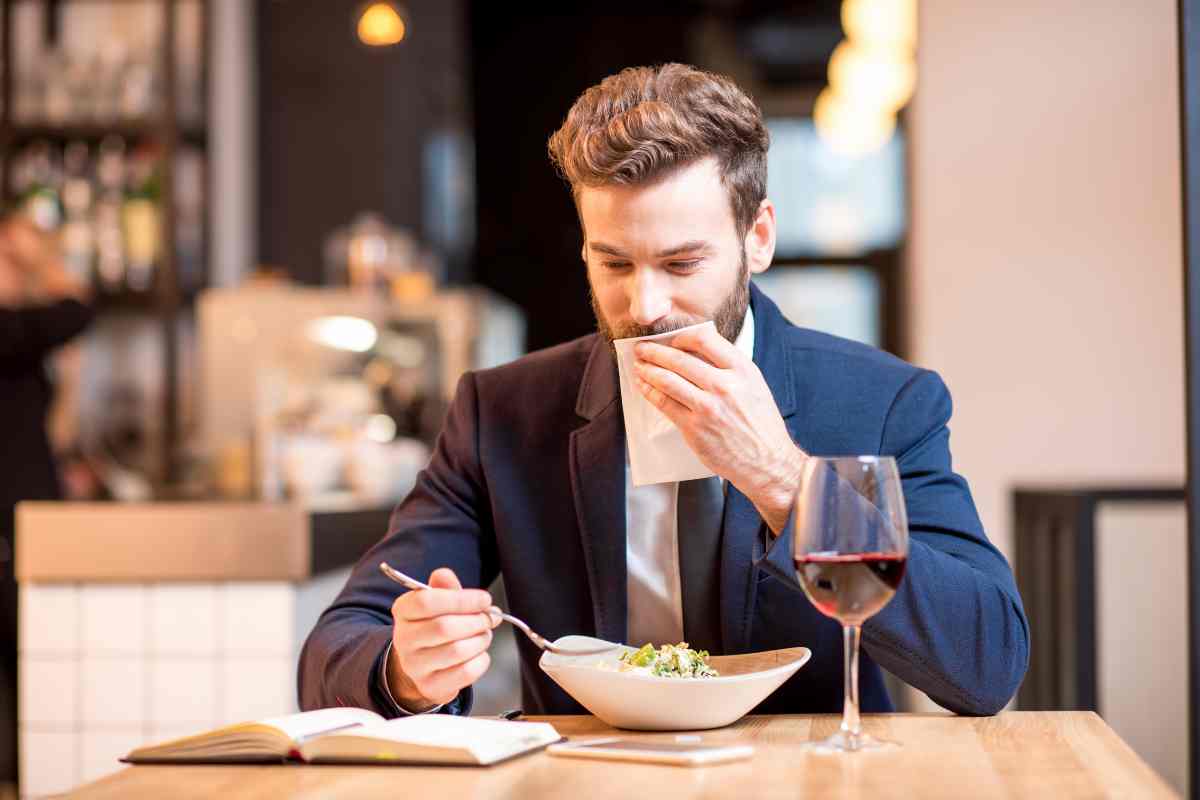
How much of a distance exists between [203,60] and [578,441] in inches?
171

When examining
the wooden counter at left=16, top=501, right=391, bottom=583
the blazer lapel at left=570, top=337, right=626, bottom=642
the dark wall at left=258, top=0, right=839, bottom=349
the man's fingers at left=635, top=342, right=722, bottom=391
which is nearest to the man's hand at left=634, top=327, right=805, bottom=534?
the man's fingers at left=635, top=342, right=722, bottom=391

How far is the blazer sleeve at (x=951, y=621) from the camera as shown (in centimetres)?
147

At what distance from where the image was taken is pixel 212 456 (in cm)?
461

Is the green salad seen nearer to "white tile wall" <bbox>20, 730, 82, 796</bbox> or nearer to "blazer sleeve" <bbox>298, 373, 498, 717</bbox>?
"blazer sleeve" <bbox>298, 373, 498, 717</bbox>

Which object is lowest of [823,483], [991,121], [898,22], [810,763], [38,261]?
[810,763]

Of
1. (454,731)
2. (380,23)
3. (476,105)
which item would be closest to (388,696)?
(454,731)

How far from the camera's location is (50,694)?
9.12ft

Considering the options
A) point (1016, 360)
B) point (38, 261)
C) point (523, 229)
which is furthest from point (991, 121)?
point (523, 229)

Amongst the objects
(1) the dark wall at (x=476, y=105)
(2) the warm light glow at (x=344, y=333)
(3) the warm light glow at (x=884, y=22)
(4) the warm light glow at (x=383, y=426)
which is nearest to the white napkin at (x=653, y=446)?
(4) the warm light glow at (x=383, y=426)

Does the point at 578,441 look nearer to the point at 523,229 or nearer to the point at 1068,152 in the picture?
the point at 1068,152

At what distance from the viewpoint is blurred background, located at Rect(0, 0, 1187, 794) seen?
279 cm

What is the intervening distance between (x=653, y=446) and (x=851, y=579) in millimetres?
535

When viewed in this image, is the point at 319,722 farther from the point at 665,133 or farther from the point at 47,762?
the point at 47,762

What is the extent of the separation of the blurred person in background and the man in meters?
2.43
